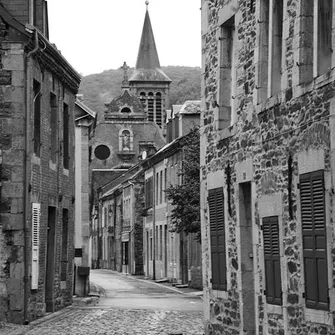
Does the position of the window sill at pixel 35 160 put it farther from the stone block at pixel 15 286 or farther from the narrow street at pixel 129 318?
the narrow street at pixel 129 318

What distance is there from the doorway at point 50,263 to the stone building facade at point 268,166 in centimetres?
709

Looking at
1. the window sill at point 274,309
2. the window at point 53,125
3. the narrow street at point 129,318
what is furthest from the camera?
the window at point 53,125

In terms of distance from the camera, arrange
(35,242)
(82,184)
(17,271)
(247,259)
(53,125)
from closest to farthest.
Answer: (247,259) < (17,271) < (35,242) < (53,125) < (82,184)

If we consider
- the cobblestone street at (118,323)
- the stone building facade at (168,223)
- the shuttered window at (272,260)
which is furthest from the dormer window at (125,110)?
the shuttered window at (272,260)

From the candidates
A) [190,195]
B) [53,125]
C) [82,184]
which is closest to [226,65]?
[53,125]

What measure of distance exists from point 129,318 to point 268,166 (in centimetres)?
907

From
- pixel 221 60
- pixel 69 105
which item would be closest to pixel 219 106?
pixel 221 60

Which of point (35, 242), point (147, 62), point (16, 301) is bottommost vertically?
point (16, 301)

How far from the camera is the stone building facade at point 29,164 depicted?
20.6 metres

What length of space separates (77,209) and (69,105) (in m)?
6.34

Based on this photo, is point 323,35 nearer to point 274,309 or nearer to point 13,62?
point 274,309

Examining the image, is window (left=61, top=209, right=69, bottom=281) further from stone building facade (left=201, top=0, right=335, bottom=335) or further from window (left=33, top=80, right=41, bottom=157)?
stone building facade (left=201, top=0, right=335, bottom=335)

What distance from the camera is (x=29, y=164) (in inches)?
829

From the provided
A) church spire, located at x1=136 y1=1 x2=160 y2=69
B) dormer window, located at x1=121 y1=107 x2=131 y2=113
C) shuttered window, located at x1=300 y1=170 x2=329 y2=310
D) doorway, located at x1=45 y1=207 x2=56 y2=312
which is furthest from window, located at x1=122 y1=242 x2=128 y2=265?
church spire, located at x1=136 y1=1 x2=160 y2=69
